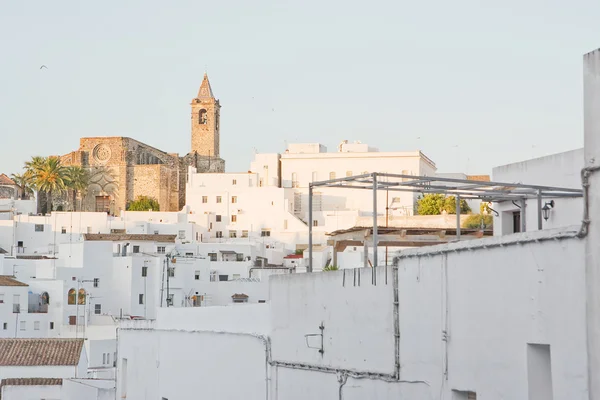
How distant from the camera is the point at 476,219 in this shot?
133ft

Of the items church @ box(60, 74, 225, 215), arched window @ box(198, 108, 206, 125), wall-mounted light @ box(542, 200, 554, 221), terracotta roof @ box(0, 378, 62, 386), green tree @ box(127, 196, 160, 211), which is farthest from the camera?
arched window @ box(198, 108, 206, 125)

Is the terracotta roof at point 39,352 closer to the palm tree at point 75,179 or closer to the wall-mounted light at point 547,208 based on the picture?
the wall-mounted light at point 547,208

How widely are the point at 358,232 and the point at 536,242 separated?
8700 millimetres

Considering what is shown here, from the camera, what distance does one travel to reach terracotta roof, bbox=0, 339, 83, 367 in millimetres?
39469

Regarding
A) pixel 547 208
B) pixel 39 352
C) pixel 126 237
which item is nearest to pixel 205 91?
pixel 126 237

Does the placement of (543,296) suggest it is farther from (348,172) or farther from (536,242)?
(348,172)

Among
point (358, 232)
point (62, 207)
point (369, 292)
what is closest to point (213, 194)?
point (62, 207)

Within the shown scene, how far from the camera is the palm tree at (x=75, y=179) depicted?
9444 cm

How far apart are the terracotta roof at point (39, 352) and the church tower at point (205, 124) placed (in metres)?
71.2

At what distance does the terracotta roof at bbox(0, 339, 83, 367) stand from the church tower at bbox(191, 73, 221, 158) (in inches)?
2802

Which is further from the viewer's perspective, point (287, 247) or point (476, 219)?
point (287, 247)

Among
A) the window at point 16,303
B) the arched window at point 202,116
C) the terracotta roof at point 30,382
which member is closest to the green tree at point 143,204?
the arched window at point 202,116

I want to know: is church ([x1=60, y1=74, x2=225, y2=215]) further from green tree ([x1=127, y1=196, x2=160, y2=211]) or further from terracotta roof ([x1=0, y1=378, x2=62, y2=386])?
terracotta roof ([x1=0, y1=378, x2=62, y2=386])

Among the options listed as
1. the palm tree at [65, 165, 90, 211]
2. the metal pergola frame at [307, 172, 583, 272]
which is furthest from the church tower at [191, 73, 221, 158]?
the metal pergola frame at [307, 172, 583, 272]
